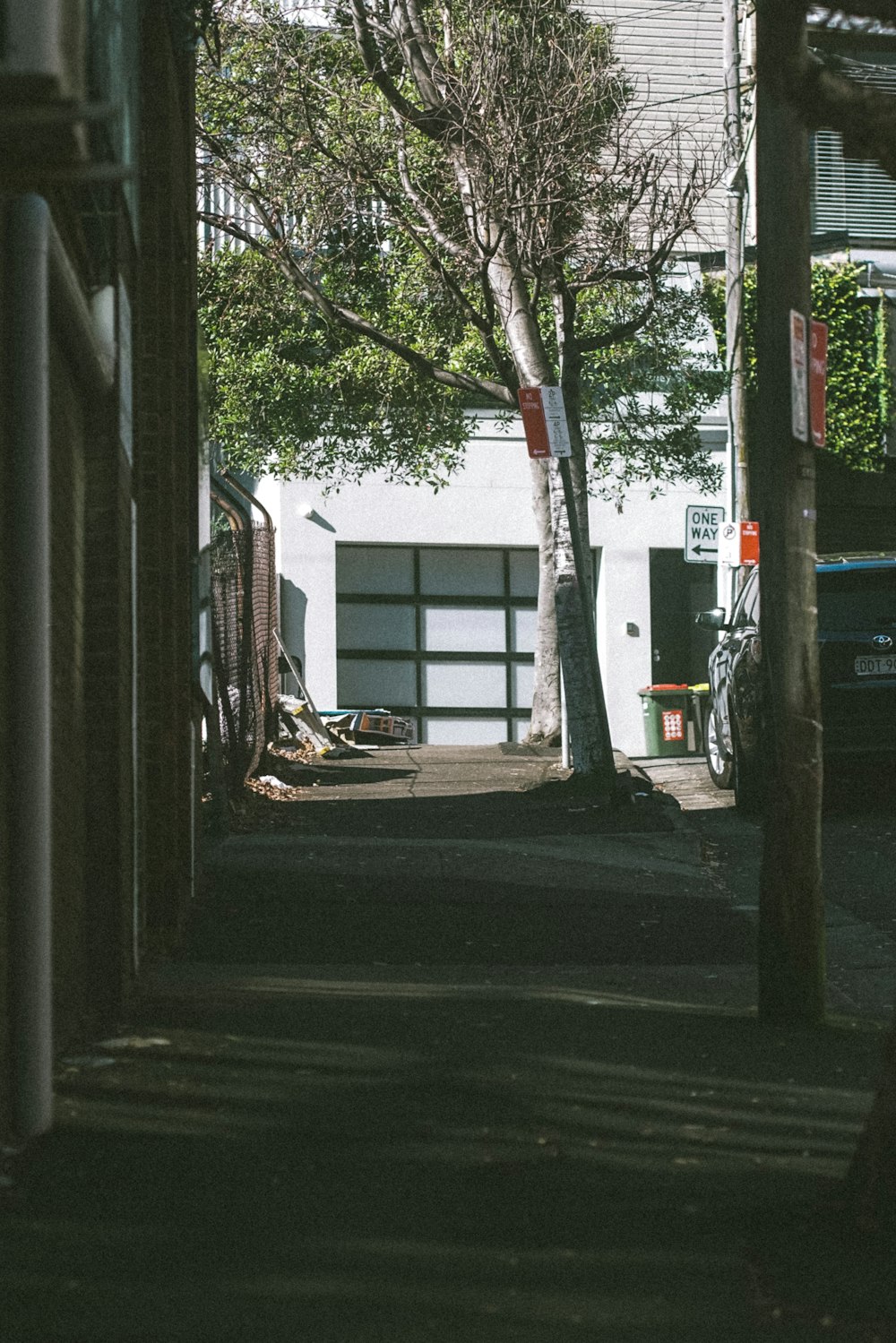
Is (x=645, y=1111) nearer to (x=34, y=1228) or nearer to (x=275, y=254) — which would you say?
(x=34, y=1228)

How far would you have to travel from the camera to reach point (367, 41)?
17.8 metres

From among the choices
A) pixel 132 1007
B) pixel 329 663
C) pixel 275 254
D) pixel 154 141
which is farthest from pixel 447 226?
pixel 132 1007

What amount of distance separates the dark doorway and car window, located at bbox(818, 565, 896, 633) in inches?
562

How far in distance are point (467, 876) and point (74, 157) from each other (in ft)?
22.0

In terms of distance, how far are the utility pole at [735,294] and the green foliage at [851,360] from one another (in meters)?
3.79

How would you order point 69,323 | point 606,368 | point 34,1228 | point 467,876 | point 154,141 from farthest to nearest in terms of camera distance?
point 606,368 < point 467,876 < point 154,141 < point 69,323 < point 34,1228

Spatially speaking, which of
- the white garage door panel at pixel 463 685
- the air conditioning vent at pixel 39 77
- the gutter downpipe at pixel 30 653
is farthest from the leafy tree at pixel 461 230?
the air conditioning vent at pixel 39 77

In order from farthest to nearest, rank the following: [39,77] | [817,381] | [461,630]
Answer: [461,630]
[817,381]
[39,77]

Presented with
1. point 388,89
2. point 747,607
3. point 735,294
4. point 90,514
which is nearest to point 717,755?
point 747,607

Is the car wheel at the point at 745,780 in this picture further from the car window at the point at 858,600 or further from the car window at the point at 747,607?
the car window at the point at 858,600

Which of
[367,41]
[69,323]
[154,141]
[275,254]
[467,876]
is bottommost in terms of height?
[467,876]

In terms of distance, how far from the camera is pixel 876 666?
1217 cm

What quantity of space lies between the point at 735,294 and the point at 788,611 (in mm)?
14922

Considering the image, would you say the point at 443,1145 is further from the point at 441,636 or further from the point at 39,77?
the point at 441,636
